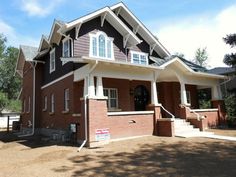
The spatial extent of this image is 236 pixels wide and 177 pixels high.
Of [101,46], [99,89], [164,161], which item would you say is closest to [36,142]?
[99,89]

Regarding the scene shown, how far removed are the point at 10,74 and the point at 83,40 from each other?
145ft

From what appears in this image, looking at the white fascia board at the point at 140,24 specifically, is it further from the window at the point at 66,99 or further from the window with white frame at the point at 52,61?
the window at the point at 66,99

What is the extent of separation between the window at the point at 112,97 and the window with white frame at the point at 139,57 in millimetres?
2951

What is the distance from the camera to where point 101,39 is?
16.8 metres

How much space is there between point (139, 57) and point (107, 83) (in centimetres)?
387

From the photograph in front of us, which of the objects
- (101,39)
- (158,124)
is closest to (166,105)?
(158,124)

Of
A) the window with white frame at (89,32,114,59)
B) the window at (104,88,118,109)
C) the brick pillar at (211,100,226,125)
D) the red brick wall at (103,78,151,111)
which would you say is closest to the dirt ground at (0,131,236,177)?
the window at (104,88,118,109)

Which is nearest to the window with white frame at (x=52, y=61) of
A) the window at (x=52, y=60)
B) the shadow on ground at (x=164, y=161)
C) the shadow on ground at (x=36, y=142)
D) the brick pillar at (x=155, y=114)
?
the window at (x=52, y=60)

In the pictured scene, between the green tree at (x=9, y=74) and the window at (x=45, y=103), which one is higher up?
the green tree at (x=9, y=74)

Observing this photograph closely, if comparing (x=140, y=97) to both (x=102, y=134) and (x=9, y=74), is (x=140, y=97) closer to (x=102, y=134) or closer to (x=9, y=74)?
(x=102, y=134)

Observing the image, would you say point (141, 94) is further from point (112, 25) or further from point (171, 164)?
point (171, 164)

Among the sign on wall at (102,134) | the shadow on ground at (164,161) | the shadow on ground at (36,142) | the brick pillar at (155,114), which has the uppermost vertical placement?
the brick pillar at (155,114)

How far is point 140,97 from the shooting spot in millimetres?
18703

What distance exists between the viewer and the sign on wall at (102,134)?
1226 cm
